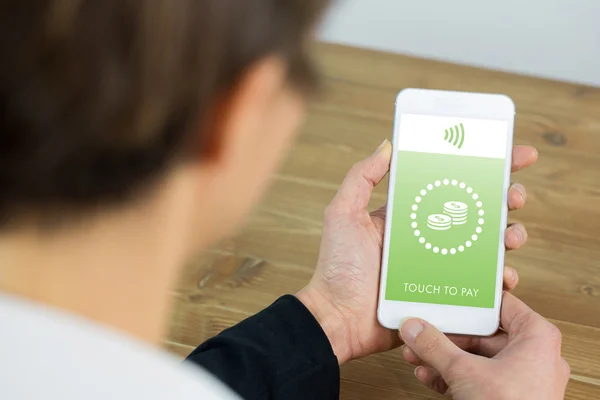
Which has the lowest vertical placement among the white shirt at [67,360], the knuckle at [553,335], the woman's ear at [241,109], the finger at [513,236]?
the knuckle at [553,335]

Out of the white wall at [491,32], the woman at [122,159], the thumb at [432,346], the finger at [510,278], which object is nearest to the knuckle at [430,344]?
the thumb at [432,346]

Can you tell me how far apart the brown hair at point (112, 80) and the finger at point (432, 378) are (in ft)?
1.48

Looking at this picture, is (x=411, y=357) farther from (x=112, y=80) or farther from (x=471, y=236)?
(x=112, y=80)

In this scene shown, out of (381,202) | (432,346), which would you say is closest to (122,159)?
(432,346)

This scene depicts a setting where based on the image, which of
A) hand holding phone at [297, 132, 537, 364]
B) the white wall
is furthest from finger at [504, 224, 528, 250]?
the white wall

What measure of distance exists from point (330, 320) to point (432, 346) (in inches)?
4.3

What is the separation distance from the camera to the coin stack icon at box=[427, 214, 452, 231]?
70 cm

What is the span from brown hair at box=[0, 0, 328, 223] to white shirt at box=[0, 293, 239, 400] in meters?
0.04

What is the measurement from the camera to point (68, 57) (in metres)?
0.22

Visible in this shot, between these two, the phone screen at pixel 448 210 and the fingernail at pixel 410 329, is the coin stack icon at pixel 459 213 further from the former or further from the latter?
the fingernail at pixel 410 329

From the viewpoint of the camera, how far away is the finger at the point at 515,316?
0.66 metres

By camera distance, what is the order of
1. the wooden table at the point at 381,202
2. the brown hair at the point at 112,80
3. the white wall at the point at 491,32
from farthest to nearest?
the white wall at the point at 491,32 → the wooden table at the point at 381,202 → the brown hair at the point at 112,80

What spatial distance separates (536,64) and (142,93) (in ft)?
2.98

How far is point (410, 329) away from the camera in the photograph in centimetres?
67
